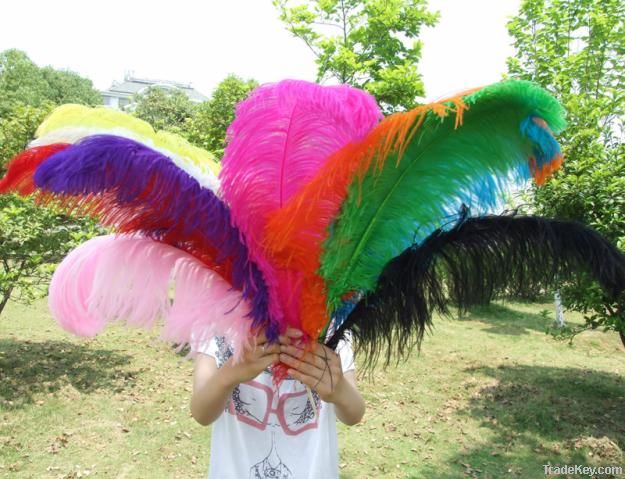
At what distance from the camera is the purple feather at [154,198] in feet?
3.57

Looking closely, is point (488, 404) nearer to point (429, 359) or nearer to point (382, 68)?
point (429, 359)

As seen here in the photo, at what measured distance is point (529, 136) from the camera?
1.16 meters

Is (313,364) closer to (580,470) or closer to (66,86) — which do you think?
(580,470)

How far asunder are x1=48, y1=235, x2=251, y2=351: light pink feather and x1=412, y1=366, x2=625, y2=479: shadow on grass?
4.25 m

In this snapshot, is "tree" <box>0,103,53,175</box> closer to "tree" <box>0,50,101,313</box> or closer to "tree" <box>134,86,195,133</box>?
"tree" <box>0,50,101,313</box>

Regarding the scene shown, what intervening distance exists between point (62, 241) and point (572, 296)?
241 inches

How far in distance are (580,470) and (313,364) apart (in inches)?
188

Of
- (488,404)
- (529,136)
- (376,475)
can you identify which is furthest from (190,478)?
(529,136)

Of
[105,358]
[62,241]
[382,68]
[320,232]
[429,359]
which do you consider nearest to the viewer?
[320,232]

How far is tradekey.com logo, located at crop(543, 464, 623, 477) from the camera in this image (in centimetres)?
471

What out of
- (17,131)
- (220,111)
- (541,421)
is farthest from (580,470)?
(17,131)

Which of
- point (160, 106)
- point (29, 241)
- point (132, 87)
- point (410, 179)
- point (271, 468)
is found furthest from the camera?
point (132, 87)

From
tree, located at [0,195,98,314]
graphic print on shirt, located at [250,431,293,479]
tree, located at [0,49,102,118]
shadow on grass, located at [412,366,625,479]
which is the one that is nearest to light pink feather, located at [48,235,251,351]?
graphic print on shirt, located at [250,431,293,479]

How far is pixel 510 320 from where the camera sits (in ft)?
37.4
